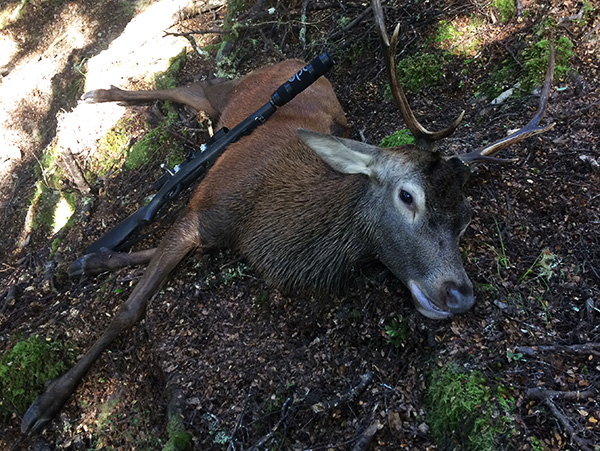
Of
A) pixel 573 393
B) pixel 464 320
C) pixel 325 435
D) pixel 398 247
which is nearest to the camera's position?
pixel 573 393

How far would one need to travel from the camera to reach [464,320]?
2736 millimetres

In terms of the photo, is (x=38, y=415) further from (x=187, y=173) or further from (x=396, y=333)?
(x=396, y=333)

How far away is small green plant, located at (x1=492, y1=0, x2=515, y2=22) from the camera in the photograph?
4652mm

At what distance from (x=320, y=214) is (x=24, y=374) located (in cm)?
290

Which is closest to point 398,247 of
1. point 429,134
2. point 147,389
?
point 429,134

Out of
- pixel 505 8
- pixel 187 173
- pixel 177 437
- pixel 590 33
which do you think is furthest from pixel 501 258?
pixel 505 8

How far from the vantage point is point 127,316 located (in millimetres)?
3727

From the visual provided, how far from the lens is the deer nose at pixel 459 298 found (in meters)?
2.52

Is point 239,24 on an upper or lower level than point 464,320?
Answer: upper

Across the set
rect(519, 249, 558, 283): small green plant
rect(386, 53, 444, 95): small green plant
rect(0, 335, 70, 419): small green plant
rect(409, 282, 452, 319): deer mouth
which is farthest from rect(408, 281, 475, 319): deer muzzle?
rect(0, 335, 70, 419): small green plant

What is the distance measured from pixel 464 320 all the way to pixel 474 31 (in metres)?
3.61

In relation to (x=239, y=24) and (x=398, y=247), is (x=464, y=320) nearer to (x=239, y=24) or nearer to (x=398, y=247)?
(x=398, y=247)

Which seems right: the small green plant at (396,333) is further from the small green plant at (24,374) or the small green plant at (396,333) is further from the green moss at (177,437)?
the small green plant at (24,374)

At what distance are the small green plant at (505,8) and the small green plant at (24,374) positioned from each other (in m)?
5.58
